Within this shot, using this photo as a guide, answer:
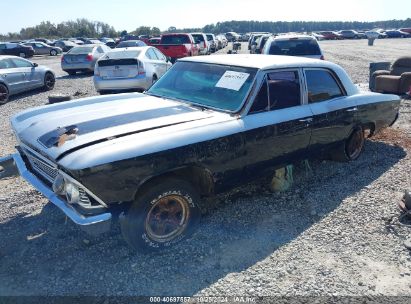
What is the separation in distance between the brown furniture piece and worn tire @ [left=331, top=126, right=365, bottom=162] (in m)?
5.54

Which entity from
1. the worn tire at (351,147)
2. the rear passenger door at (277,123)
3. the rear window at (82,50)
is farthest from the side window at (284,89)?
the rear window at (82,50)

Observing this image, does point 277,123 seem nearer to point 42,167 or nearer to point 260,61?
point 260,61

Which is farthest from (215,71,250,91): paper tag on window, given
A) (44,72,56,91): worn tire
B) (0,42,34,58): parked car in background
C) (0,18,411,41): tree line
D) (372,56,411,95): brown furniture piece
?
(0,18,411,41): tree line

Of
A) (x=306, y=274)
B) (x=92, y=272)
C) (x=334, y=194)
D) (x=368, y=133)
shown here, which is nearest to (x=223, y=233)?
(x=306, y=274)

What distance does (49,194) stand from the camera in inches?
128

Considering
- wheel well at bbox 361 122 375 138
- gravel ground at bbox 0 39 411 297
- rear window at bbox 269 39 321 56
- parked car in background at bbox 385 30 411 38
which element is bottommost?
gravel ground at bbox 0 39 411 297

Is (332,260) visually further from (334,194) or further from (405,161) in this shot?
(405,161)

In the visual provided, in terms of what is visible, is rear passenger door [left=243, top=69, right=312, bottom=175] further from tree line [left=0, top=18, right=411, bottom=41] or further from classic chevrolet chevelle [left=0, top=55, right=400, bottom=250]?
tree line [left=0, top=18, right=411, bottom=41]

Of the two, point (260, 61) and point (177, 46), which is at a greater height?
point (177, 46)

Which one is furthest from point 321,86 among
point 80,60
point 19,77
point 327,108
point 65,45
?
point 65,45

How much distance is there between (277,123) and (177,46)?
528 inches

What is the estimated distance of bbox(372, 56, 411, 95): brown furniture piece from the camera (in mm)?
9984

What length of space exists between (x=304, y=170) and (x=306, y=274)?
233cm

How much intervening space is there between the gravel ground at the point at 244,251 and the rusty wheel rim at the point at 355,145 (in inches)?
27.4
